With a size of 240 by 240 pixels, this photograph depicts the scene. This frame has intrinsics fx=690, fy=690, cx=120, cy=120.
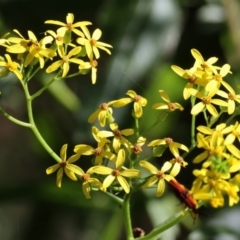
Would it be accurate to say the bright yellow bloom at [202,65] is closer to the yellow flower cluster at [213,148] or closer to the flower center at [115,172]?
the yellow flower cluster at [213,148]

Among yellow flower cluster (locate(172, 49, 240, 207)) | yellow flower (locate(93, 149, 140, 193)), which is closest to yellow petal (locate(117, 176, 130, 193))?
yellow flower (locate(93, 149, 140, 193))

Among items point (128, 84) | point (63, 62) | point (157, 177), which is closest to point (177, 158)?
point (157, 177)

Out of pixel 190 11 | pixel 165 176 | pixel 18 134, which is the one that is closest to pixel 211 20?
pixel 190 11

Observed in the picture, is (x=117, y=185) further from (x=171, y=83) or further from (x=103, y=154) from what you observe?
(x=171, y=83)

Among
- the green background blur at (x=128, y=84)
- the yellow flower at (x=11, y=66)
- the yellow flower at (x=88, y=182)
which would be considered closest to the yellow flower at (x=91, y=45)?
the yellow flower at (x=11, y=66)

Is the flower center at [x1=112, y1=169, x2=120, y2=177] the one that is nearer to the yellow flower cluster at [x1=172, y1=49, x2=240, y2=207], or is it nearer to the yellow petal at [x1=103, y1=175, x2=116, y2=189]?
the yellow petal at [x1=103, y1=175, x2=116, y2=189]
